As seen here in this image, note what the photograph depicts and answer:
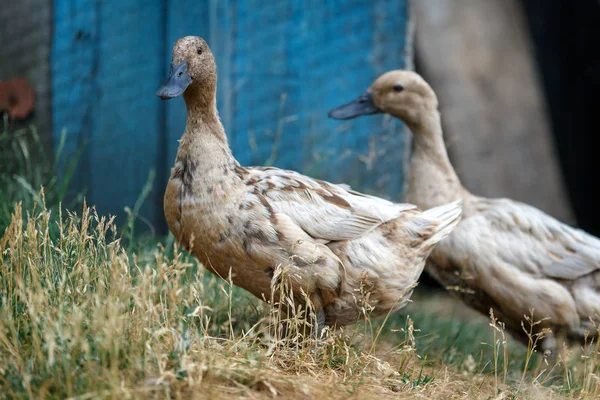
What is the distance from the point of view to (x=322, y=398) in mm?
2607

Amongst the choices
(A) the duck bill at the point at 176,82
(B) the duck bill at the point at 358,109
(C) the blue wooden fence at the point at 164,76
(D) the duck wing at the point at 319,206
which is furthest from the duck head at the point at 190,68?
(C) the blue wooden fence at the point at 164,76

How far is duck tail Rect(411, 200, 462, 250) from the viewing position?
153 inches

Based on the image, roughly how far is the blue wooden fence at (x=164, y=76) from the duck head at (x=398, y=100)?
1.76 ft

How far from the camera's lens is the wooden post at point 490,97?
7.10 meters

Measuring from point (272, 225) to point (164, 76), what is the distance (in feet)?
8.17

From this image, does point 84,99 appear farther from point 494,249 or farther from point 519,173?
point 519,173

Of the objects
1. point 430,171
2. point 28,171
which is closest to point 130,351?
point 28,171

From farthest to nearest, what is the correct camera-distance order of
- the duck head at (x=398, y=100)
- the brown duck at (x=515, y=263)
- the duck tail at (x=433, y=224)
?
the duck head at (x=398, y=100) < the brown duck at (x=515, y=263) < the duck tail at (x=433, y=224)

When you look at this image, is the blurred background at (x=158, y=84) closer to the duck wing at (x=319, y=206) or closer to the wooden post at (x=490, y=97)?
the wooden post at (x=490, y=97)

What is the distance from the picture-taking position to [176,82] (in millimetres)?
3455

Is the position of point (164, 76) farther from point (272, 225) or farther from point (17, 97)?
point (272, 225)

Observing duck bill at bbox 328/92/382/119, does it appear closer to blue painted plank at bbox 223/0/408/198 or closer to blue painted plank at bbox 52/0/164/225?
blue painted plank at bbox 223/0/408/198

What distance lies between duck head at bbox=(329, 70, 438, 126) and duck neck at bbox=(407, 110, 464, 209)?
73 millimetres

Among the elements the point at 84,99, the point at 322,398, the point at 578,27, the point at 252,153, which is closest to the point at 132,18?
the point at 84,99
